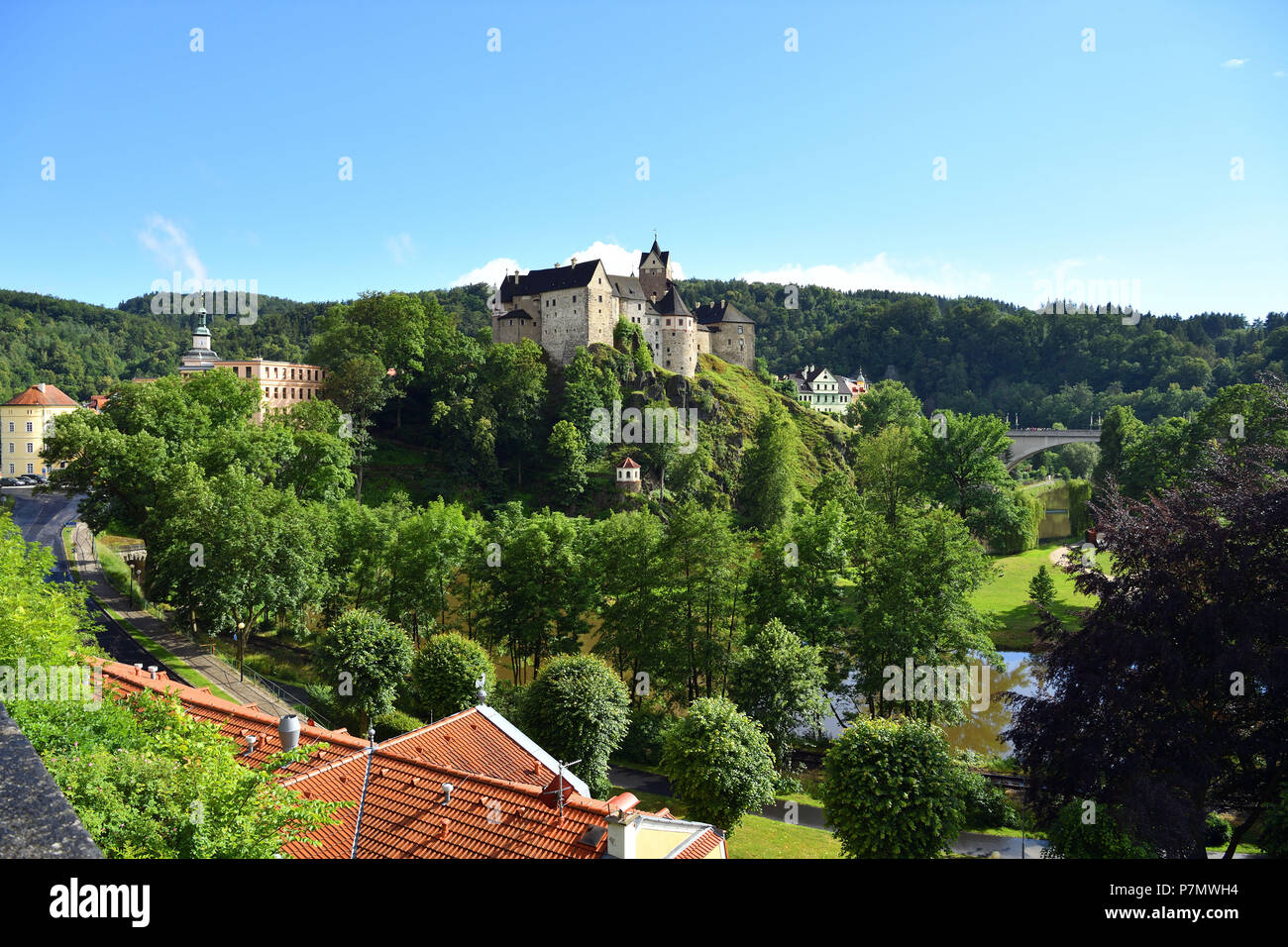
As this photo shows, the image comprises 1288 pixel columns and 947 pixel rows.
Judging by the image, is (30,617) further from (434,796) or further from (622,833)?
(622,833)

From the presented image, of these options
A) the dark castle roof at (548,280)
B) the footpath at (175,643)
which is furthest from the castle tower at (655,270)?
the footpath at (175,643)

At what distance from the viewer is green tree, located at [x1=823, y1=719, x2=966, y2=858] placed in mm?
18594

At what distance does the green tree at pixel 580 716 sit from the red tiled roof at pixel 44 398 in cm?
7102

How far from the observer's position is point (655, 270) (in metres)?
102

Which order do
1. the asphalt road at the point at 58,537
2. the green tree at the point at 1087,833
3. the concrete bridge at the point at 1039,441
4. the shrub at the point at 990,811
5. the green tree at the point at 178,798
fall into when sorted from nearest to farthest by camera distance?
the green tree at the point at 178,798 → the green tree at the point at 1087,833 → the shrub at the point at 990,811 → the asphalt road at the point at 58,537 → the concrete bridge at the point at 1039,441

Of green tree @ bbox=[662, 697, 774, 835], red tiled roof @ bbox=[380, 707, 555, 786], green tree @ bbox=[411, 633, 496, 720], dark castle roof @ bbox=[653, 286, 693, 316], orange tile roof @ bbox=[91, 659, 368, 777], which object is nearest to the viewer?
orange tile roof @ bbox=[91, 659, 368, 777]

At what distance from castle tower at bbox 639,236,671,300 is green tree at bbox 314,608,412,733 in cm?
7666

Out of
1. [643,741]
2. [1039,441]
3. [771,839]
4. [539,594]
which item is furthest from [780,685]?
[1039,441]

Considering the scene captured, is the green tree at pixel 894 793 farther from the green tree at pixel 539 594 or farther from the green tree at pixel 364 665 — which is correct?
the green tree at pixel 539 594

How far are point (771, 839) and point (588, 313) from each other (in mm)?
64650

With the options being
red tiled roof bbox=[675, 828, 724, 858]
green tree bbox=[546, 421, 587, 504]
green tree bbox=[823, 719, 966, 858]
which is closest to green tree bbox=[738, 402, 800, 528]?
green tree bbox=[546, 421, 587, 504]

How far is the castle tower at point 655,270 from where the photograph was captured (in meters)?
100

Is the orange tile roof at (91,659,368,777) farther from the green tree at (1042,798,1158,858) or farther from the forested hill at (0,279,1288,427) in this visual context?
the forested hill at (0,279,1288,427)

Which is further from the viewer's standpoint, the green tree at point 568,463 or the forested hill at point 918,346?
the forested hill at point 918,346
